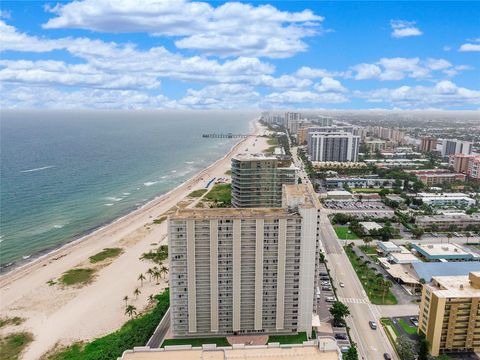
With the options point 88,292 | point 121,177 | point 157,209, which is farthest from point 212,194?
point 88,292

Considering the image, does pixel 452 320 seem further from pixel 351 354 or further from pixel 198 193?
pixel 198 193

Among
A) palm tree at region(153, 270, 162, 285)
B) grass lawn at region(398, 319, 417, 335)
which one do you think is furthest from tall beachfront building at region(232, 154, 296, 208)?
grass lawn at region(398, 319, 417, 335)

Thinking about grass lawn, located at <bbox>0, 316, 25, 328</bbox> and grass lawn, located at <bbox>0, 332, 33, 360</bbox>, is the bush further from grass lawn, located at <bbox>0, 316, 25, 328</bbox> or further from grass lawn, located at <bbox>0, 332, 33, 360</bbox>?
grass lawn, located at <bbox>0, 316, 25, 328</bbox>

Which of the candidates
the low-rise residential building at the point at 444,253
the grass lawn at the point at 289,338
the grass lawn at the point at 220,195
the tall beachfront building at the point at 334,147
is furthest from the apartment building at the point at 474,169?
the grass lawn at the point at 289,338

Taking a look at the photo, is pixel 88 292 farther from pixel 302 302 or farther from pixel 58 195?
pixel 58 195

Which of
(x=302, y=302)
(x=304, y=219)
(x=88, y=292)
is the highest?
(x=304, y=219)

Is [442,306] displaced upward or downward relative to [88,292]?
upward
